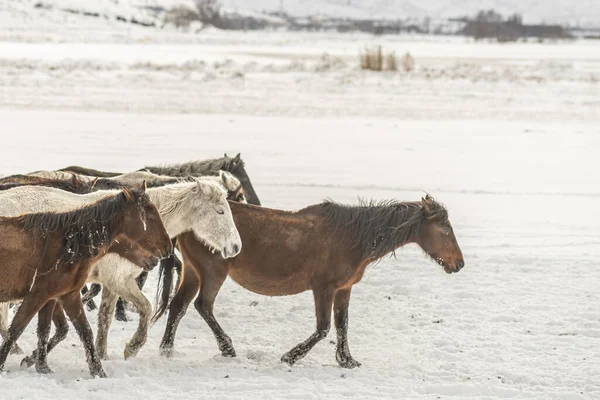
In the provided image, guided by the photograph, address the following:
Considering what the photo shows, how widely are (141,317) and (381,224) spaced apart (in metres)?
2.00

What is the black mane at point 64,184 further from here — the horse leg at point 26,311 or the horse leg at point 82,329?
the horse leg at point 26,311

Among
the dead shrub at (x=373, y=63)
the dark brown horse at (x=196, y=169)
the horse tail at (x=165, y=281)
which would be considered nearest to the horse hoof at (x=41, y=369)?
the horse tail at (x=165, y=281)

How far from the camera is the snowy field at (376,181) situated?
663cm

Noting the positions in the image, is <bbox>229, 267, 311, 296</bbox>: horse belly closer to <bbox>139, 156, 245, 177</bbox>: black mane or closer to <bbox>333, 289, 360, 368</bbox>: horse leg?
<bbox>333, 289, 360, 368</bbox>: horse leg

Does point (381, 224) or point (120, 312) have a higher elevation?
point (381, 224)

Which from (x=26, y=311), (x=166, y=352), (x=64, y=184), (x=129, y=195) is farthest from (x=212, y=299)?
(x=64, y=184)

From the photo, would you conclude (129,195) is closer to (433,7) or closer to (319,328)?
(319,328)

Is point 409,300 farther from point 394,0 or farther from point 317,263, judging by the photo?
point 394,0

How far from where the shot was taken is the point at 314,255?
23.2 ft

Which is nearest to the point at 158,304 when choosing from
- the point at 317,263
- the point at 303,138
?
the point at 317,263

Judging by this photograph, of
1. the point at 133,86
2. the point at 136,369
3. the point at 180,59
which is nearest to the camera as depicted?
the point at 136,369

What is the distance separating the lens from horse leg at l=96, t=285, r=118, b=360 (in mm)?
6926

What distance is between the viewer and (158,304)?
27.1 feet

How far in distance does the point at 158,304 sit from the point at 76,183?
1.37m
